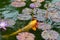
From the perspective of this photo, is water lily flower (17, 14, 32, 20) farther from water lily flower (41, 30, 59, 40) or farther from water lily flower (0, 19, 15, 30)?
water lily flower (41, 30, 59, 40)

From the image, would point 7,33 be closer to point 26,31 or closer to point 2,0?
point 26,31

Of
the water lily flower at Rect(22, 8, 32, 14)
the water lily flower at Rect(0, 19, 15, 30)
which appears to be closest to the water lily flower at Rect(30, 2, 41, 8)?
the water lily flower at Rect(22, 8, 32, 14)

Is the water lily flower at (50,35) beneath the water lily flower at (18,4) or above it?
beneath

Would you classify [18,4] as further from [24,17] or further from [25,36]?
[25,36]

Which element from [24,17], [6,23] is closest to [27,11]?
[24,17]

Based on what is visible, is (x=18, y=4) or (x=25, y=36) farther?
(x=18, y=4)

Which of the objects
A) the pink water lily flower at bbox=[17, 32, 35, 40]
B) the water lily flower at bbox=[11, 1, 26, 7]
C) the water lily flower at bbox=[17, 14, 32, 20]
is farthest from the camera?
the water lily flower at bbox=[11, 1, 26, 7]

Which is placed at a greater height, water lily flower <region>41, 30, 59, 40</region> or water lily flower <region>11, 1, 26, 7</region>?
water lily flower <region>11, 1, 26, 7</region>

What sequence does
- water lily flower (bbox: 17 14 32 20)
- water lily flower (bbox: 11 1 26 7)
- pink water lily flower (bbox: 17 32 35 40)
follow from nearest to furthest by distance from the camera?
1. pink water lily flower (bbox: 17 32 35 40)
2. water lily flower (bbox: 17 14 32 20)
3. water lily flower (bbox: 11 1 26 7)

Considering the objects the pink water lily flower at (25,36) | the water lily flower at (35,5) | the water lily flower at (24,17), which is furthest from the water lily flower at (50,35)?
the water lily flower at (35,5)

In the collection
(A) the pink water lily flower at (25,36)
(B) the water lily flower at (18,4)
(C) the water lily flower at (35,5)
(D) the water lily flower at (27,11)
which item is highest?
(B) the water lily flower at (18,4)

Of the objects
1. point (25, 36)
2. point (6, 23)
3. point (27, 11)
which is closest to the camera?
point (25, 36)

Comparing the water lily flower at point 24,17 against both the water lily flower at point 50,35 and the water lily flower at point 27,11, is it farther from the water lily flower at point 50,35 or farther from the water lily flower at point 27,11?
the water lily flower at point 50,35

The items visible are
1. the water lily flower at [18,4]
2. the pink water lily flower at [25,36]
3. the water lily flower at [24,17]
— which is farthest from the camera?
the water lily flower at [18,4]
